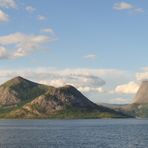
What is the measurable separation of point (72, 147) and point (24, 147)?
16389 millimetres

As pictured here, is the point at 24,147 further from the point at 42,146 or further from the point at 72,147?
the point at 72,147

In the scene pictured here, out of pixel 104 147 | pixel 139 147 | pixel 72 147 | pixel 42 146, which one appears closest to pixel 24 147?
pixel 42 146

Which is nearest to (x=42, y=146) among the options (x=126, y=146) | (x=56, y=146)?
(x=56, y=146)

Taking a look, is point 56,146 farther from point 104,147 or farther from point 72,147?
point 104,147

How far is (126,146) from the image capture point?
474 ft

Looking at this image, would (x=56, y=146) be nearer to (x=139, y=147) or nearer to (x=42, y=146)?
(x=42, y=146)

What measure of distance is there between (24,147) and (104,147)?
2719 centimetres

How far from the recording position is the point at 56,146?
146m

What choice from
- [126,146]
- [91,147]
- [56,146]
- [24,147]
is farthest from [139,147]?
[24,147]

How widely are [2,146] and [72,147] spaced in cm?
2489

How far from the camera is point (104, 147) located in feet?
457

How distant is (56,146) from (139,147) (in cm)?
2899

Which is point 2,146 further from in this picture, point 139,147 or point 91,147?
point 139,147

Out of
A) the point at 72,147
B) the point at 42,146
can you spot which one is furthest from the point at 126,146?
the point at 42,146
